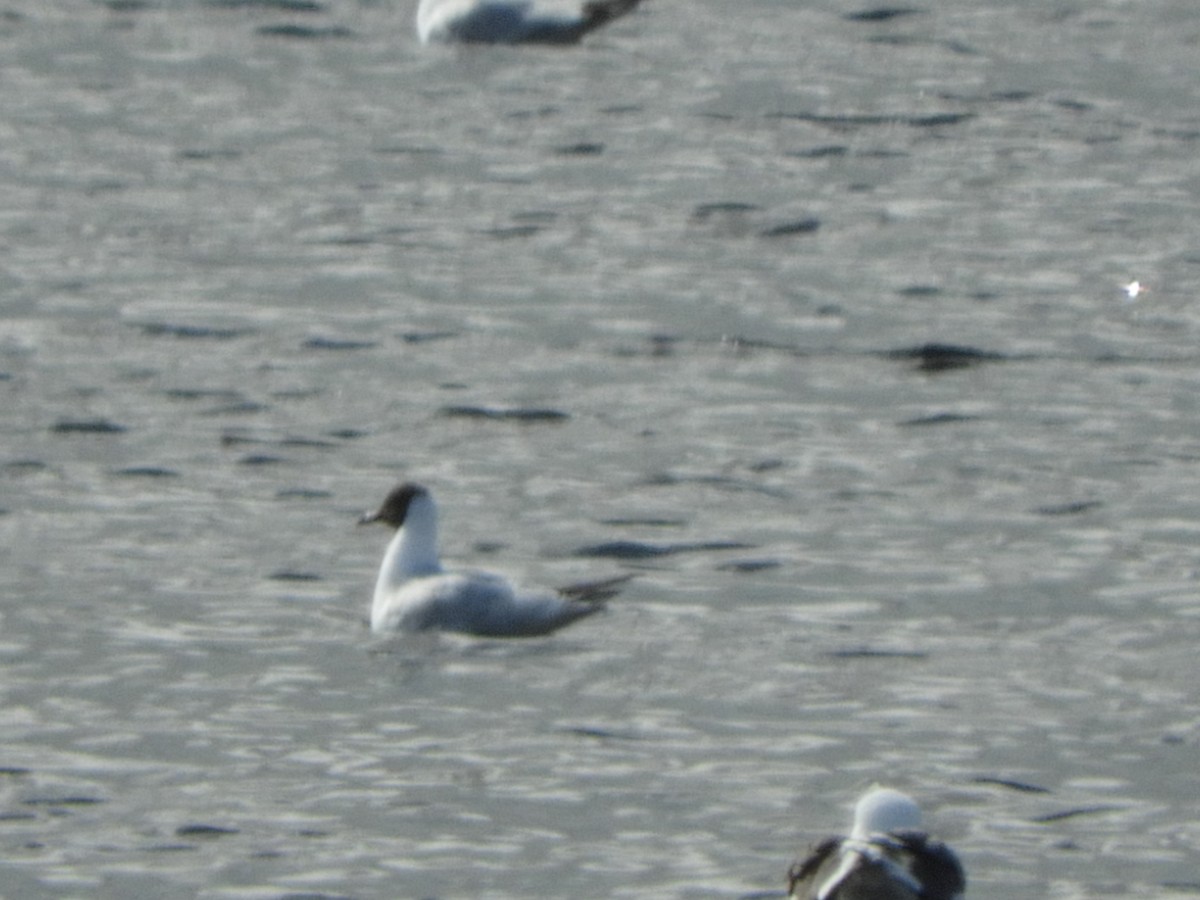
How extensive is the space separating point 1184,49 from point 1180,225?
4834mm

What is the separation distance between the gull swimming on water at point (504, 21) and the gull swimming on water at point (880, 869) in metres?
15.9

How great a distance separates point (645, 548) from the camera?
44.7 feet

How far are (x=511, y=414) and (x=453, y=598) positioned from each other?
3081 millimetres

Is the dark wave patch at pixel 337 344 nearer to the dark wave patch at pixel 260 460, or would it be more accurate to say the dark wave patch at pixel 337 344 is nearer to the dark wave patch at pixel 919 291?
the dark wave patch at pixel 260 460

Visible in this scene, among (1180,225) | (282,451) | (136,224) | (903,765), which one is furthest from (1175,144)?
(903,765)

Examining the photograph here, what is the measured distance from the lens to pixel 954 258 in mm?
18594

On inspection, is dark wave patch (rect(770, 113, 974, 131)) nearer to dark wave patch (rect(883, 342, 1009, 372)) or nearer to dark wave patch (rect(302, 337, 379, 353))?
dark wave patch (rect(883, 342, 1009, 372))

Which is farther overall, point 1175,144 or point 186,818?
point 1175,144

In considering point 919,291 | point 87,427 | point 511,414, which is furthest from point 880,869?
point 919,291

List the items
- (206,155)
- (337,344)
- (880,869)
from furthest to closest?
1. (206,155)
2. (337,344)
3. (880,869)

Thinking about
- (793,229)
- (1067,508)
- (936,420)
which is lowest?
(1067,508)

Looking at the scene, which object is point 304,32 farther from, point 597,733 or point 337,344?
point 597,733

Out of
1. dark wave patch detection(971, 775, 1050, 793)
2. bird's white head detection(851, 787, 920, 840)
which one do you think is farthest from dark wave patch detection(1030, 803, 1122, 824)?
bird's white head detection(851, 787, 920, 840)

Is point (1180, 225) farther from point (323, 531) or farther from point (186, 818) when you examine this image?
point (186, 818)
